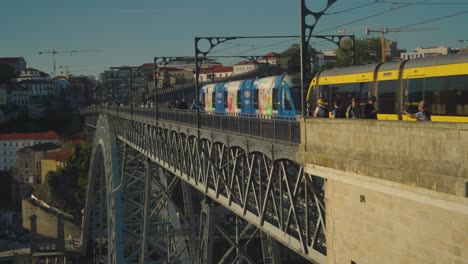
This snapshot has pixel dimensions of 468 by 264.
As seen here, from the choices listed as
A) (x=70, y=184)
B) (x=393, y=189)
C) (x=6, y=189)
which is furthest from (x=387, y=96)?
(x=6, y=189)

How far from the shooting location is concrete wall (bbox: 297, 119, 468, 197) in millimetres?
8453

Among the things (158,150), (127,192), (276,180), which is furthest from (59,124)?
(276,180)

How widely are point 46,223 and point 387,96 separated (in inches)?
2947

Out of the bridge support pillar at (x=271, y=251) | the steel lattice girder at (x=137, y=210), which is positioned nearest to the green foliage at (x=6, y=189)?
the steel lattice girder at (x=137, y=210)

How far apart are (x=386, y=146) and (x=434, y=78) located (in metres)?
5.16

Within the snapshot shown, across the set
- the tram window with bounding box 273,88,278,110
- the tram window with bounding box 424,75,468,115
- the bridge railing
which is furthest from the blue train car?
the tram window with bounding box 424,75,468,115

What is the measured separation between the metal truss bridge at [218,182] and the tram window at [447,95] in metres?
2.79

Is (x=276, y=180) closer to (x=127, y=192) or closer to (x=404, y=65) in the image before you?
(x=404, y=65)

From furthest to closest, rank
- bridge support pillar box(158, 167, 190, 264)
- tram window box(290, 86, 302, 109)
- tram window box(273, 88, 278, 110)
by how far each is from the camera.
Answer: bridge support pillar box(158, 167, 190, 264)
tram window box(273, 88, 278, 110)
tram window box(290, 86, 302, 109)

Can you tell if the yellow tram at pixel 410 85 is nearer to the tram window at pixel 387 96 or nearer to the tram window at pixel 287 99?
the tram window at pixel 387 96

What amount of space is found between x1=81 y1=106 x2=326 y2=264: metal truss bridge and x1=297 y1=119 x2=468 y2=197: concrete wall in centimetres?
133

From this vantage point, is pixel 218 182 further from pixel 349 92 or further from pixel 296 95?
pixel 296 95

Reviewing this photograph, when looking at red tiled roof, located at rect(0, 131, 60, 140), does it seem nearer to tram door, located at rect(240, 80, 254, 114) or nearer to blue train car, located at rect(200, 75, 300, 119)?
blue train car, located at rect(200, 75, 300, 119)

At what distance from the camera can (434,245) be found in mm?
8703
